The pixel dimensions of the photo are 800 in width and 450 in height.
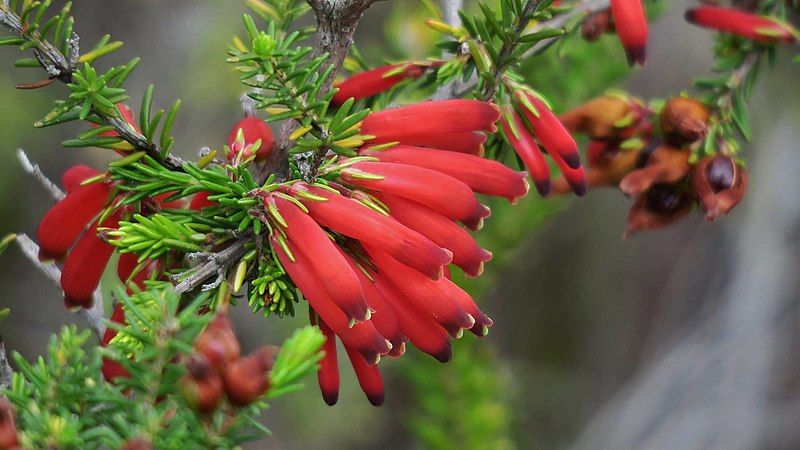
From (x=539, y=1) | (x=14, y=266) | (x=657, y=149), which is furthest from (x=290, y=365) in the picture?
(x=14, y=266)

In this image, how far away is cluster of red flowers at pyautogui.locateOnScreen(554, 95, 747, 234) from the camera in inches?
44.4

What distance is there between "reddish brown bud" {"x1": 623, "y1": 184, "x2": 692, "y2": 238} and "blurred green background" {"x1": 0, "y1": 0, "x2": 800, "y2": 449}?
47 centimetres

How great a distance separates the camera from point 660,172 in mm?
1155

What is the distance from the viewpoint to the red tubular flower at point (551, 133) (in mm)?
903

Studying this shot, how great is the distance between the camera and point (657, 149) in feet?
3.92

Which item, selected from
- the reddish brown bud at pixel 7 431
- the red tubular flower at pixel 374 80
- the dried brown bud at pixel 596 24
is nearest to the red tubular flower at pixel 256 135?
the red tubular flower at pixel 374 80

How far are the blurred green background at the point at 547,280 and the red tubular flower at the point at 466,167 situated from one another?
21.2 inches

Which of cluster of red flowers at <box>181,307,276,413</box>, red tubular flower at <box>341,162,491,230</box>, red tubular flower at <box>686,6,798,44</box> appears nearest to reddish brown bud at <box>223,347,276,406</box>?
cluster of red flowers at <box>181,307,276,413</box>

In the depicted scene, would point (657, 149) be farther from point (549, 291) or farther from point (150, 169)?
point (549, 291)

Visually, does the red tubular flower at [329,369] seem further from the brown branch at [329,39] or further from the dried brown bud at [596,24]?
the dried brown bud at [596,24]

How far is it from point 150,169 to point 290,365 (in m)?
0.28

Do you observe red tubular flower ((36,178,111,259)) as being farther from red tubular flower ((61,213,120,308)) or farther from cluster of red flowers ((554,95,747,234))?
cluster of red flowers ((554,95,747,234))

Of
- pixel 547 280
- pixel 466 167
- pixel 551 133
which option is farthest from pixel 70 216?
pixel 547 280

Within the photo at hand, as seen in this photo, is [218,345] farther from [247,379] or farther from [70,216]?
[70,216]
